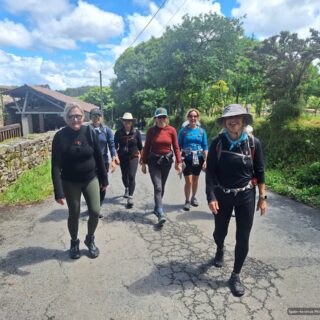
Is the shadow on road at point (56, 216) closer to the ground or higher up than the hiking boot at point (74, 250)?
closer to the ground

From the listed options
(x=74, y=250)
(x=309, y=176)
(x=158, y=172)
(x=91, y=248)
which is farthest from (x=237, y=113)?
(x=309, y=176)

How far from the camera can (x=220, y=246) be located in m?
3.57

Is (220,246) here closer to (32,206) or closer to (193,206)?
(193,206)

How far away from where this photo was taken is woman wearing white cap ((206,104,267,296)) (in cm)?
303

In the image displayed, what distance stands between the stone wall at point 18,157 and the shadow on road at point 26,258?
317cm

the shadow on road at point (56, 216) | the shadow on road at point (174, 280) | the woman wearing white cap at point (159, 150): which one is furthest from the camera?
the shadow on road at point (56, 216)

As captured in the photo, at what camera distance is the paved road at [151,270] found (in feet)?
9.39

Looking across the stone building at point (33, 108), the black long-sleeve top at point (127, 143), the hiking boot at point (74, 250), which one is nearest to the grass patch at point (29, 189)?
the black long-sleeve top at point (127, 143)

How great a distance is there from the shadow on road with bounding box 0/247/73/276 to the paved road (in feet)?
0.04

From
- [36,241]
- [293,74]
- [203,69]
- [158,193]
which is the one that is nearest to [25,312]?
[36,241]

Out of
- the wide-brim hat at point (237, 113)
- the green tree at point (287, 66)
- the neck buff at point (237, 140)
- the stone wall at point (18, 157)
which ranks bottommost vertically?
the stone wall at point (18, 157)

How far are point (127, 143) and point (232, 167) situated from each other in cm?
317

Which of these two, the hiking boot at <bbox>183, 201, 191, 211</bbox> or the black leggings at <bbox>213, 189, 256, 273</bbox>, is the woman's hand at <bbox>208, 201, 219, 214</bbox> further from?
the hiking boot at <bbox>183, 201, 191, 211</bbox>

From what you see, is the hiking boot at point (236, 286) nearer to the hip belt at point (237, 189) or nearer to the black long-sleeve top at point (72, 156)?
the hip belt at point (237, 189)
